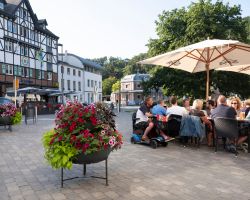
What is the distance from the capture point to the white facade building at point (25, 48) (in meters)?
35.6

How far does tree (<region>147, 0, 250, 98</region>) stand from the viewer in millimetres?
23422

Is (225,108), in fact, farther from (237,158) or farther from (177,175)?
Result: (177,175)

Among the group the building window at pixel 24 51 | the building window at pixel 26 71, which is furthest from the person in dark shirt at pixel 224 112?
the building window at pixel 24 51

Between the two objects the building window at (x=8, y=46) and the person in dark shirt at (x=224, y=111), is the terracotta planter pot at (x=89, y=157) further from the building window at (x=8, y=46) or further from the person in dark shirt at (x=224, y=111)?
the building window at (x=8, y=46)

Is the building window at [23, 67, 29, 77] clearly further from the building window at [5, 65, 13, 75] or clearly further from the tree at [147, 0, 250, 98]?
the tree at [147, 0, 250, 98]

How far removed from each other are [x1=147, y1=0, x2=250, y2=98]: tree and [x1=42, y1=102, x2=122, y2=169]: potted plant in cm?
1930

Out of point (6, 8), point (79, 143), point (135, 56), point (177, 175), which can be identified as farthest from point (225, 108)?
point (135, 56)

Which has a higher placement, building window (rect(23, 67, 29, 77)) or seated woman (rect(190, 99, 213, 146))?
building window (rect(23, 67, 29, 77))

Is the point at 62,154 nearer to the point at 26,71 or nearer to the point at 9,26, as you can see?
the point at 9,26

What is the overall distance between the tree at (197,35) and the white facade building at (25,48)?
19.4 meters

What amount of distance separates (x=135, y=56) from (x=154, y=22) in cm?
8287

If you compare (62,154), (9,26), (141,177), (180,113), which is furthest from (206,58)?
(9,26)

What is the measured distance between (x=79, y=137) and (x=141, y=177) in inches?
62.7

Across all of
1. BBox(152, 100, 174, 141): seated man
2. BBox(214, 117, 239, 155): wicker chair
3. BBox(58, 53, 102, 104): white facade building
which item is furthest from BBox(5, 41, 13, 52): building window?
BBox(214, 117, 239, 155): wicker chair
